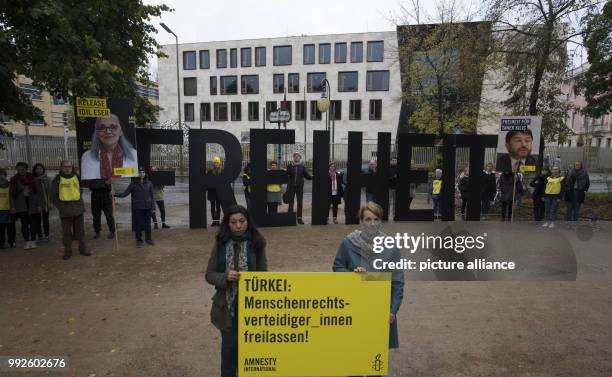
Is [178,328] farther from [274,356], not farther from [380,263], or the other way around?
[380,263]

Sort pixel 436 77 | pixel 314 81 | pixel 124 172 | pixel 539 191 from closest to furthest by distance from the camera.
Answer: pixel 124 172, pixel 539 191, pixel 436 77, pixel 314 81

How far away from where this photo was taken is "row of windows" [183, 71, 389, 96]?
4522cm

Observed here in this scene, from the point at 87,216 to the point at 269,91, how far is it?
122 ft

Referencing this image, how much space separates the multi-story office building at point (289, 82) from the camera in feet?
148

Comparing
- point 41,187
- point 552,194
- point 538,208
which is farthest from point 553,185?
point 41,187

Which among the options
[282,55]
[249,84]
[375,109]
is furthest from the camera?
[249,84]

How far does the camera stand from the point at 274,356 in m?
3.21

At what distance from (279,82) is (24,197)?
41166mm

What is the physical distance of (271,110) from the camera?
47938 millimetres

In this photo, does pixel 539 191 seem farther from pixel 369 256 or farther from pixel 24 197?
pixel 24 197

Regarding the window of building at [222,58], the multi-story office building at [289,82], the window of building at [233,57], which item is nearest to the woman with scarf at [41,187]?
the multi-story office building at [289,82]

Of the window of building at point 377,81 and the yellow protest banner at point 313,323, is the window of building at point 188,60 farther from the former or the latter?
the yellow protest banner at point 313,323

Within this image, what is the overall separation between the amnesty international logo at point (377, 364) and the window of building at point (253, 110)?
46.9 m

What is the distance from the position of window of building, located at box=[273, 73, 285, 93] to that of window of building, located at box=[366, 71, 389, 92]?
10.0 meters
